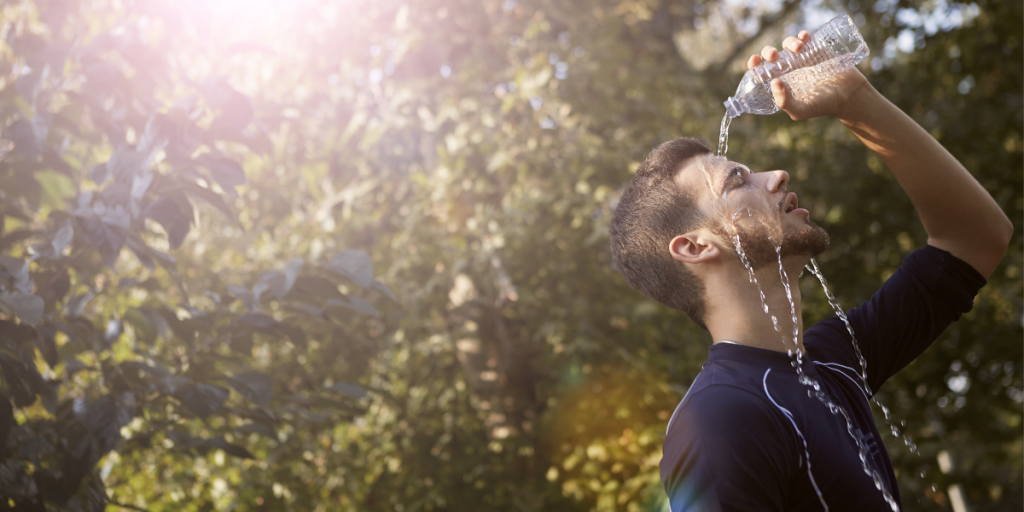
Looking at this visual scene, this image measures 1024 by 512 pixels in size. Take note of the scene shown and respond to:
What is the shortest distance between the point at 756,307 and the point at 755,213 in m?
0.22

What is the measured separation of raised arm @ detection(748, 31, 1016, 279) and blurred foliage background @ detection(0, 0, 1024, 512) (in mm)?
894

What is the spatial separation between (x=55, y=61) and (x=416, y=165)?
2.29 m

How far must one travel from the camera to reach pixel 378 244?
13.9ft

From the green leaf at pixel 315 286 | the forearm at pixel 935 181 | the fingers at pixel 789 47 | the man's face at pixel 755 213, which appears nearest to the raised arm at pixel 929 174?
the forearm at pixel 935 181

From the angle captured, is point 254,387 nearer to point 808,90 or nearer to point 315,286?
point 315,286

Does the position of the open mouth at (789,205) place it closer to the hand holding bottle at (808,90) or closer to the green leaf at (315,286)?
the hand holding bottle at (808,90)

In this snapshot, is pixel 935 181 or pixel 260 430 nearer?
pixel 935 181

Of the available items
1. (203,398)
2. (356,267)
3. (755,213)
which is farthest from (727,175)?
(203,398)

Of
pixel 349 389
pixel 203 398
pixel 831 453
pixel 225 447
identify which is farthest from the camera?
pixel 349 389

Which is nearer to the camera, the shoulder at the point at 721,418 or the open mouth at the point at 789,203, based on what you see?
the shoulder at the point at 721,418

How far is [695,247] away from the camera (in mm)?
1627

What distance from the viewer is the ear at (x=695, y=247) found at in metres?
1.60

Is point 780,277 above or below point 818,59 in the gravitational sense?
below

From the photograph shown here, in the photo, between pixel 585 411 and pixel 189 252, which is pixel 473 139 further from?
pixel 189 252
